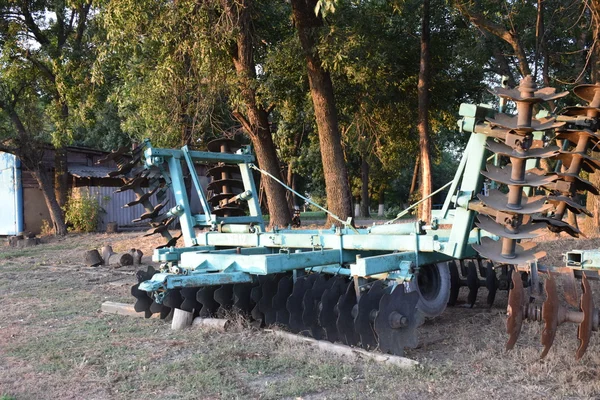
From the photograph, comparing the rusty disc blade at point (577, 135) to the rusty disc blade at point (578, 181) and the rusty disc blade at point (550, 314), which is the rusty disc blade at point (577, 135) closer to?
Result: the rusty disc blade at point (578, 181)

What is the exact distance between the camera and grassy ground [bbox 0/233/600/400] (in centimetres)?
395

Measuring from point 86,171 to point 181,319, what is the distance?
17.6m

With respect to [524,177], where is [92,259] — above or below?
below

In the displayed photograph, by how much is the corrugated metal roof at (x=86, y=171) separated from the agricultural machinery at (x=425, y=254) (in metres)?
15.3

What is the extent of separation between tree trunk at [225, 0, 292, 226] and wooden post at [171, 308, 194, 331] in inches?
257

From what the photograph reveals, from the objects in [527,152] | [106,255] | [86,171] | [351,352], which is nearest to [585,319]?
[527,152]

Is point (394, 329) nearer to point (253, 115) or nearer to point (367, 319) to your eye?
point (367, 319)

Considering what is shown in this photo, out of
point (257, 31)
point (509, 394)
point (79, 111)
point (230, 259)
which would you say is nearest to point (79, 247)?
point (79, 111)

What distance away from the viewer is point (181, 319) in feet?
19.2

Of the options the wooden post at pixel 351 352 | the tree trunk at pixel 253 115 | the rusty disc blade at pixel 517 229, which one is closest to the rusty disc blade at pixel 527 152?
the rusty disc blade at pixel 517 229

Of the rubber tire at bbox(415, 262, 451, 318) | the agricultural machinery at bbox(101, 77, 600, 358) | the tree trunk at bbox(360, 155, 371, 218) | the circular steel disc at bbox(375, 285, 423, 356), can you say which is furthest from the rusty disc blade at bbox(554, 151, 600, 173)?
the tree trunk at bbox(360, 155, 371, 218)

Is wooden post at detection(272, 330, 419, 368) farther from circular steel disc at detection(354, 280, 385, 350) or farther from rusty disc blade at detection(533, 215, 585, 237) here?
rusty disc blade at detection(533, 215, 585, 237)

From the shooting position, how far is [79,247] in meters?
16.0

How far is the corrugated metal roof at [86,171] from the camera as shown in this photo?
69.8ft
